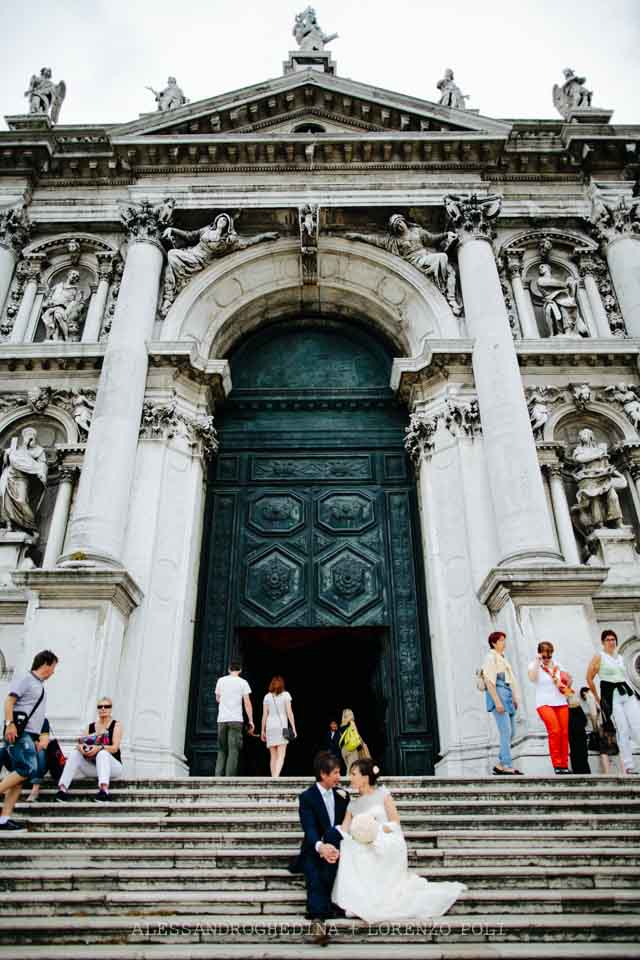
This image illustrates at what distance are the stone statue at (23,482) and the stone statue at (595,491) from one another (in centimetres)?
878

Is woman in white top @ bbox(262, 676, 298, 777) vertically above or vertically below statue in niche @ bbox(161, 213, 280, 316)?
below

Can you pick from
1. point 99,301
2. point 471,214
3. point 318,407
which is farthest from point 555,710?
point 99,301

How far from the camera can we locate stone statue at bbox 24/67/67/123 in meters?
15.3

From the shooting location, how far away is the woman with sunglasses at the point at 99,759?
6.70 m

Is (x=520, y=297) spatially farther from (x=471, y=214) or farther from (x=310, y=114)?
(x=310, y=114)

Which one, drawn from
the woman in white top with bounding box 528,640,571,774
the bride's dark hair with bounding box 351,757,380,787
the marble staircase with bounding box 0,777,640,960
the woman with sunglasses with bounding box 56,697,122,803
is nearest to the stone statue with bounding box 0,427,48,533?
the woman with sunglasses with bounding box 56,697,122,803

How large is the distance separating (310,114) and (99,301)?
239 inches

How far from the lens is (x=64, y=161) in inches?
563

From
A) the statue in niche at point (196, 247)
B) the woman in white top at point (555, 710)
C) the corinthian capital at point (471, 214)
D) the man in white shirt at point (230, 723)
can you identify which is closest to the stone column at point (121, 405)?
the statue in niche at point (196, 247)

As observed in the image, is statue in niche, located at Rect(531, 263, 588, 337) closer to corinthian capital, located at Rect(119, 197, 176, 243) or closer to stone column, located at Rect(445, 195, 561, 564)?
stone column, located at Rect(445, 195, 561, 564)

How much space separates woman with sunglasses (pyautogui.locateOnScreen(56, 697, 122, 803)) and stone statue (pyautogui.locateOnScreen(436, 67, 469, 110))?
46.2ft

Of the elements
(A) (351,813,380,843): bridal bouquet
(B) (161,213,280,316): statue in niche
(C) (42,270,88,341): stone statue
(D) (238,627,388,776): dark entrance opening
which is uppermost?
(B) (161,213,280,316): statue in niche

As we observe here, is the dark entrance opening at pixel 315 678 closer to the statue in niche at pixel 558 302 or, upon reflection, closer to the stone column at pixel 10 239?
the statue in niche at pixel 558 302

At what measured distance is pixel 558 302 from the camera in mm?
13383
